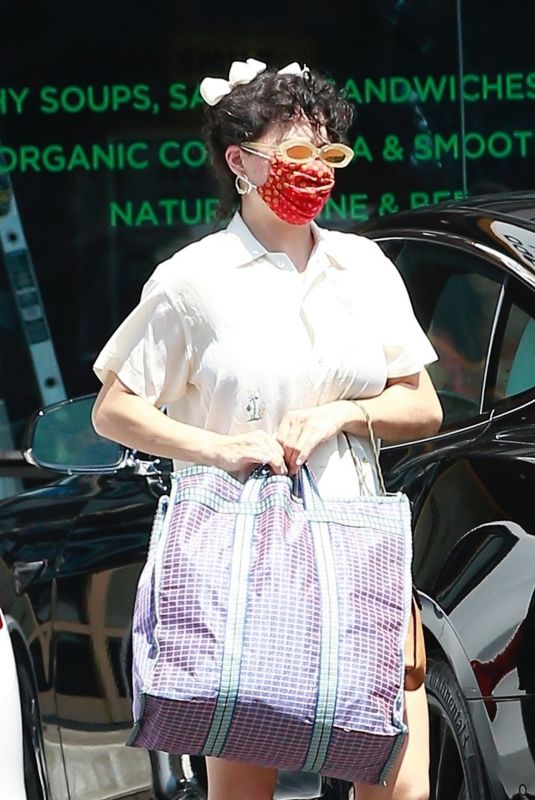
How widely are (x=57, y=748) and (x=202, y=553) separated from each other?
133cm

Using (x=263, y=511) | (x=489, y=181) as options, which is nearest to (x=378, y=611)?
(x=263, y=511)

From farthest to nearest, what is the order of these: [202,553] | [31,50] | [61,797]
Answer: [31,50]
[61,797]
[202,553]

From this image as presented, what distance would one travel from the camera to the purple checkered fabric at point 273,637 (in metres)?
2.90

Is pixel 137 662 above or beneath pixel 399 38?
beneath

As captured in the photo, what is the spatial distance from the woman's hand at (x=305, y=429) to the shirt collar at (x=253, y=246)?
0.29 meters

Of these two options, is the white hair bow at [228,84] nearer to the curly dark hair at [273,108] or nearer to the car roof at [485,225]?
the curly dark hair at [273,108]

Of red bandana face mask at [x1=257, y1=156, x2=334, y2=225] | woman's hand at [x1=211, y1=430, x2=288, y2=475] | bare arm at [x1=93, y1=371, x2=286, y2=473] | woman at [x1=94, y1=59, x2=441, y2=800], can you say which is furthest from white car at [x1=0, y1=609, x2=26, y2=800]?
red bandana face mask at [x1=257, y1=156, x2=334, y2=225]

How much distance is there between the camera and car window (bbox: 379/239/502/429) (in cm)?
397

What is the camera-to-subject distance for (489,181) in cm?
852

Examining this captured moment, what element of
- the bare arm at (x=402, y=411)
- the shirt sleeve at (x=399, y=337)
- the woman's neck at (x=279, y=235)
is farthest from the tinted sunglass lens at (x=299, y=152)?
the bare arm at (x=402, y=411)

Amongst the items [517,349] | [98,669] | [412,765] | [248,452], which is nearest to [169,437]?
[248,452]

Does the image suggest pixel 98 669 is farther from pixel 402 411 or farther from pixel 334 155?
pixel 334 155

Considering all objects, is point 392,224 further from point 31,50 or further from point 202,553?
point 31,50

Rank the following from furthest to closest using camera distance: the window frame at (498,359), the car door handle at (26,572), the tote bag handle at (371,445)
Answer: the car door handle at (26,572)
the window frame at (498,359)
the tote bag handle at (371,445)
